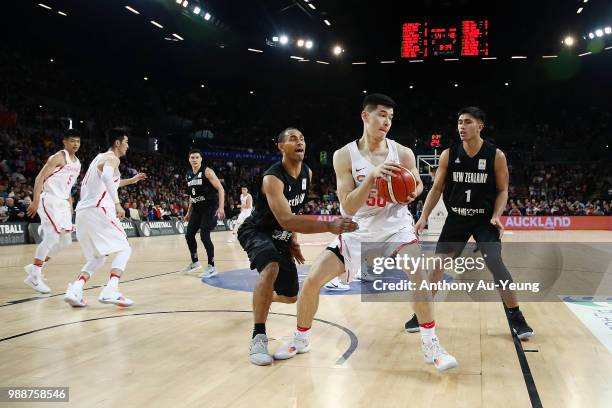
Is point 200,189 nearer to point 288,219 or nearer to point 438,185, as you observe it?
point 438,185

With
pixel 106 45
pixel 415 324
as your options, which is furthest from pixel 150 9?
pixel 415 324

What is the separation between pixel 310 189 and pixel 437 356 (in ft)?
68.0

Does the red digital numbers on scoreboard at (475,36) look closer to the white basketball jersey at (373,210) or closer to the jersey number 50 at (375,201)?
the white basketball jersey at (373,210)

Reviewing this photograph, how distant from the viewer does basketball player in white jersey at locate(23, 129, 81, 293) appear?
21.2ft

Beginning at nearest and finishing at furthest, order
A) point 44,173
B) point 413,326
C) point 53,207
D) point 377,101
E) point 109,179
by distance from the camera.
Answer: point 377,101 < point 413,326 < point 109,179 < point 44,173 < point 53,207

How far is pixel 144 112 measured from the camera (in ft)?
96.9

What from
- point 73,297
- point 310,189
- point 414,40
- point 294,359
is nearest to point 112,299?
point 73,297

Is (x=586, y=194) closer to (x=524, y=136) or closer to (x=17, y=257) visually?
(x=524, y=136)

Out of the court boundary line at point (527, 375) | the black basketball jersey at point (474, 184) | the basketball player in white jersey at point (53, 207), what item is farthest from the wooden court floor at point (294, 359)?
the black basketball jersey at point (474, 184)

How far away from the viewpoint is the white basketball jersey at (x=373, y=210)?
369 centimetres

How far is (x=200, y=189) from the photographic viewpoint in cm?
813

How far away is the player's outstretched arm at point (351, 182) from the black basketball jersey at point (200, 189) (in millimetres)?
4661

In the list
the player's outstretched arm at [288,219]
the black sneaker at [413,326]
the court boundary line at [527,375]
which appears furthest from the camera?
the black sneaker at [413,326]

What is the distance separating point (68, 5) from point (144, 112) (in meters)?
10.9
